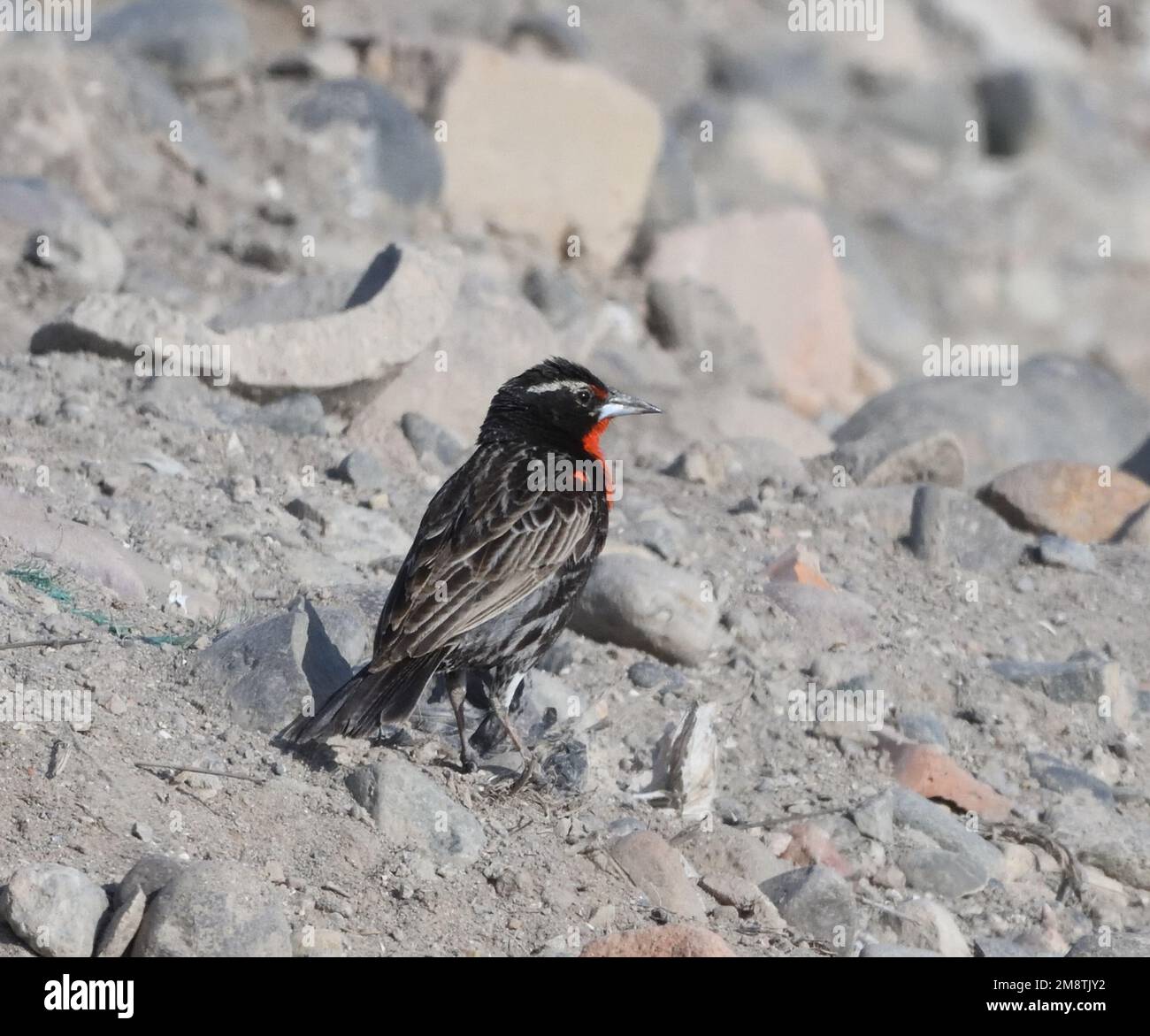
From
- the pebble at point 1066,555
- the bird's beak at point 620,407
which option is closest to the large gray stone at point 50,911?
the bird's beak at point 620,407

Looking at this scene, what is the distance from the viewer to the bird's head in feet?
24.9

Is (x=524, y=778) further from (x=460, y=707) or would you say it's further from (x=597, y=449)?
(x=597, y=449)

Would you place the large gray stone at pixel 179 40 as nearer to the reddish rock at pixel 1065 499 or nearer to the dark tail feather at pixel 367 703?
the reddish rock at pixel 1065 499

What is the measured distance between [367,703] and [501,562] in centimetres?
89

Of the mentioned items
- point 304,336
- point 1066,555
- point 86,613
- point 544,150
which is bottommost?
point 1066,555

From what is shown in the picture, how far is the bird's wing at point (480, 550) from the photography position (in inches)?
266

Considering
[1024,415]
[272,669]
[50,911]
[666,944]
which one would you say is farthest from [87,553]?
[1024,415]

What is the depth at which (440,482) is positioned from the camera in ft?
32.8

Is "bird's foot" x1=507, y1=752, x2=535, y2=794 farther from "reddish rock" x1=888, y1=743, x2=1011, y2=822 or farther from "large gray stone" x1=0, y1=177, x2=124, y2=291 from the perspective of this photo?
"large gray stone" x1=0, y1=177, x2=124, y2=291

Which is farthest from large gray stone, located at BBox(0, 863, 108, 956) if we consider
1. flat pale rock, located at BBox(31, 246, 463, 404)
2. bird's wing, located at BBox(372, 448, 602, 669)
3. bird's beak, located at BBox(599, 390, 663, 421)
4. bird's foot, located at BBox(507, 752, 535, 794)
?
flat pale rock, located at BBox(31, 246, 463, 404)

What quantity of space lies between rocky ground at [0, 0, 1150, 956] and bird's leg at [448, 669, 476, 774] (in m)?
0.06

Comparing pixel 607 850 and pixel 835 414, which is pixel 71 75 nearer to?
pixel 835 414

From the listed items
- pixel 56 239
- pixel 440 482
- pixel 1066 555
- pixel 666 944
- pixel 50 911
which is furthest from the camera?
pixel 56 239

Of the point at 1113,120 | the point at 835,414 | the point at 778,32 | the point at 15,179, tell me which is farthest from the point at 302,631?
the point at 1113,120
